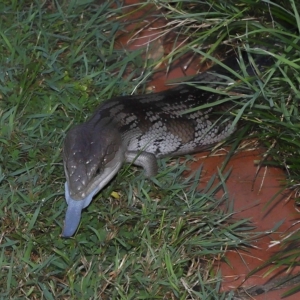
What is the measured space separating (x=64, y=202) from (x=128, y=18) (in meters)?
1.98

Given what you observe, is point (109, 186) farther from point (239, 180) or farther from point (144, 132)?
point (239, 180)

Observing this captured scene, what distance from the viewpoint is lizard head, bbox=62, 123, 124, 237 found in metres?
4.61

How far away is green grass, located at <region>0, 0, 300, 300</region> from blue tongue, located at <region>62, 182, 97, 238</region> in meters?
0.07

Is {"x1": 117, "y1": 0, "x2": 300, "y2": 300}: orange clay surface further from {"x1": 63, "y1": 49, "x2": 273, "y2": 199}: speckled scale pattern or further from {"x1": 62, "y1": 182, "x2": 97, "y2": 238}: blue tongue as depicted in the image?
{"x1": 62, "y1": 182, "x2": 97, "y2": 238}: blue tongue

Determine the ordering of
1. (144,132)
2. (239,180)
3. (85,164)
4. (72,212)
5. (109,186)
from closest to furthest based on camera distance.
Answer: (72,212) → (85,164) → (109,186) → (239,180) → (144,132)

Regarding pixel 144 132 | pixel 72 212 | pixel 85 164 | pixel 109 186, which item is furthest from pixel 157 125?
pixel 72 212

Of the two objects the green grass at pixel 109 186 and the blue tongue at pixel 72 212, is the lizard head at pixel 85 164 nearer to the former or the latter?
the blue tongue at pixel 72 212

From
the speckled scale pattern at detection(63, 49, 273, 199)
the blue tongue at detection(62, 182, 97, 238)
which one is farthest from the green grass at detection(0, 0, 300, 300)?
the speckled scale pattern at detection(63, 49, 273, 199)

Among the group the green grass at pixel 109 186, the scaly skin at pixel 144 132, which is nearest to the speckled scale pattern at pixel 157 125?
the scaly skin at pixel 144 132

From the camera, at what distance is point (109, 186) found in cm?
493

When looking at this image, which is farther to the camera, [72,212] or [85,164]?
[85,164]

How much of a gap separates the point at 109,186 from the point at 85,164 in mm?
281

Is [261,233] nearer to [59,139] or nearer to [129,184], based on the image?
[129,184]

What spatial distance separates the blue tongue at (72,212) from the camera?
452 centimetres
